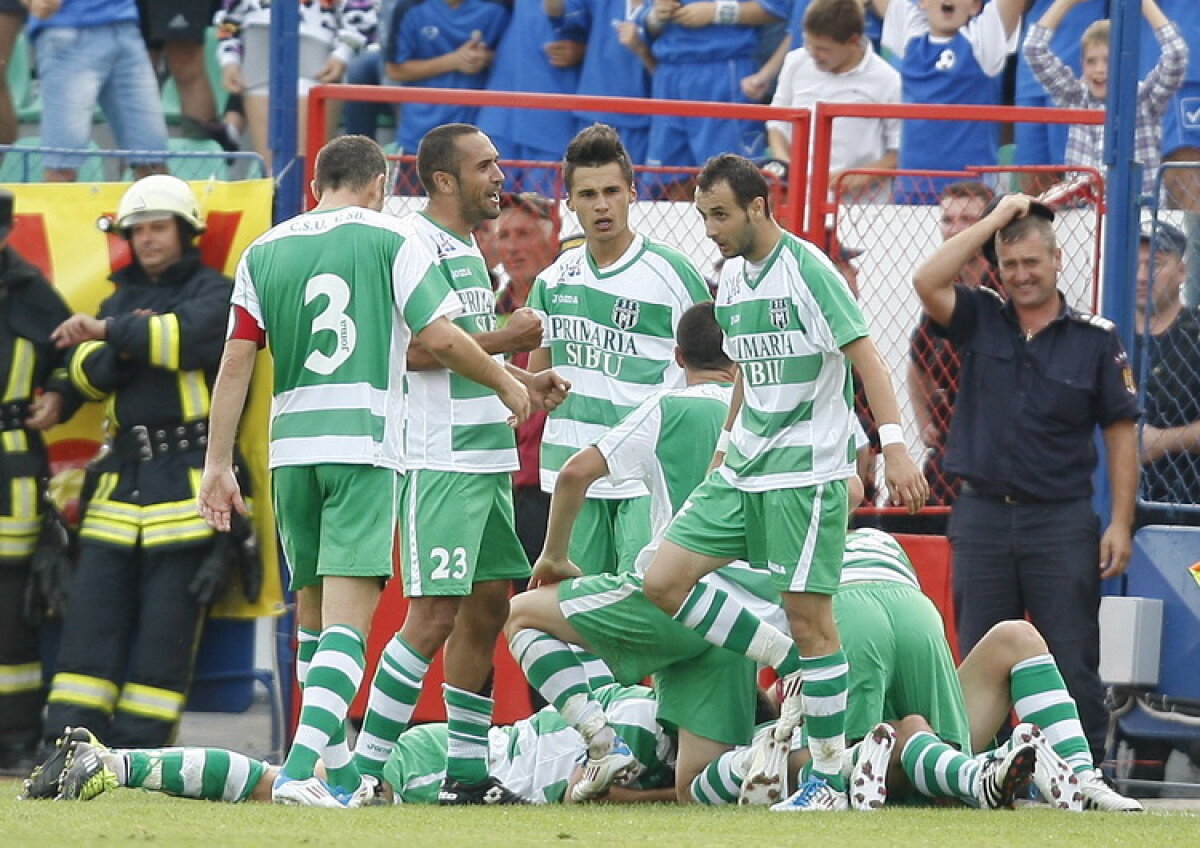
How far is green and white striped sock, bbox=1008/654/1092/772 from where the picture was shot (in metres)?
7.57

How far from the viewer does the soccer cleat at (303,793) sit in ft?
23.4

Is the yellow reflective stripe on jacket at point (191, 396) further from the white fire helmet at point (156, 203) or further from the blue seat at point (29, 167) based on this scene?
the blue seat at point (29, 167)

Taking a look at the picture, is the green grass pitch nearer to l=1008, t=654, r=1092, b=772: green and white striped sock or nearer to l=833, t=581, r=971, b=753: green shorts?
l=1008, t=654, r=1092, b=772: green and white striped sock

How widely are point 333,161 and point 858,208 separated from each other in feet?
9.01

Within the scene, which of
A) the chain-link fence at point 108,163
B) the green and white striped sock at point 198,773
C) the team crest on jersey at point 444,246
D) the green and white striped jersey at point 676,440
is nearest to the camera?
the green and white striped sock at point 198,773

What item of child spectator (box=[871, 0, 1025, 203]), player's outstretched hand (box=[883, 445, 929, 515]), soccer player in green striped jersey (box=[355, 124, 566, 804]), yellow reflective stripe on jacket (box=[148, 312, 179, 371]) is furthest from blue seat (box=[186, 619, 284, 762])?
child spectator (box=[871, 0, 1025, 203])

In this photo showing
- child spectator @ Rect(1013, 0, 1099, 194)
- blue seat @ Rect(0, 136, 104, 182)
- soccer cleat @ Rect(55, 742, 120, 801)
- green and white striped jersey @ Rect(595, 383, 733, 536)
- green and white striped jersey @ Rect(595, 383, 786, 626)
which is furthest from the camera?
child spectator @ Rect(1013, 0, 1099, 194)

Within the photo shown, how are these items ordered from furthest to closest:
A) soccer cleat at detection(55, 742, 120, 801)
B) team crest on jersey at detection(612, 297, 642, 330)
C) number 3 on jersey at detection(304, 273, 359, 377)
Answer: team crest on jersey at detection(612, 297, 642, 330), number 3 on jersey at detection(304, 273, 359, 377), soccer cleat at detection(55, 742, 120, 801)

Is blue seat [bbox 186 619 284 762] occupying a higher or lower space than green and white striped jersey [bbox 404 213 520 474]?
lower

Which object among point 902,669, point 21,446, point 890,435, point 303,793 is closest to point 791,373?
point 890,435

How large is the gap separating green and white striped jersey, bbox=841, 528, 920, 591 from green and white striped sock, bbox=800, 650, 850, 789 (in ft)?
1.66

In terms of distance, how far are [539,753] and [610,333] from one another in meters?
1.64

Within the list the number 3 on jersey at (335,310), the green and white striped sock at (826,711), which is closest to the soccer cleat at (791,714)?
the green and white striped sock at (826,711)

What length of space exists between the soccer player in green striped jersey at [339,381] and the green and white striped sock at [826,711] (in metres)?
1.26
